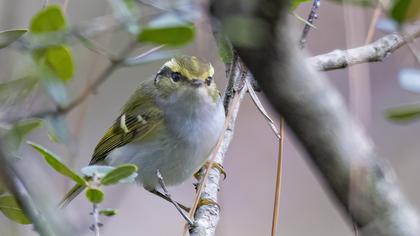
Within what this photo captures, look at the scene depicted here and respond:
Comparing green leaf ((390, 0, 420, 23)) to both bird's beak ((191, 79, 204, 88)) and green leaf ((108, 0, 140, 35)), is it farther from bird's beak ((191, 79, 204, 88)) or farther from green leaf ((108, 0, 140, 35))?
bird's beak ((191, 79, 204, 88))

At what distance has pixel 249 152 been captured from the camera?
15.3 ft

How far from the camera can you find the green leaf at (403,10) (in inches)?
28.3

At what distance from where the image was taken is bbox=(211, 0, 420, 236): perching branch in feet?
1.84

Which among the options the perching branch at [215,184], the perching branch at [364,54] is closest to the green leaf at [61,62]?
the perching branch at [215,184]

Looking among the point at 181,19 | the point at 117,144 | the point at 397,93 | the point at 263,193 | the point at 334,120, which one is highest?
the point at 397,93

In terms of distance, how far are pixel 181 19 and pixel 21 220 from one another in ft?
1.96

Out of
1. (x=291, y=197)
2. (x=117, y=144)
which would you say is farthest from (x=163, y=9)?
(x=291, y=197)

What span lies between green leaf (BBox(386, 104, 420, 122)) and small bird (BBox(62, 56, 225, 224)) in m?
1.62

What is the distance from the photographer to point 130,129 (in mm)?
2818

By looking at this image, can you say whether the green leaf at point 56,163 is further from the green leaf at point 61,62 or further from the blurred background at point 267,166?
the blurred background at point 267,166

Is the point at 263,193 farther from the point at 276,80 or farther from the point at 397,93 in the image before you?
the point at 276,80

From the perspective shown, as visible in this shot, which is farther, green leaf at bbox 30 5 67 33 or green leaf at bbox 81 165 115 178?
green leaf at bbox 81 165 115 178

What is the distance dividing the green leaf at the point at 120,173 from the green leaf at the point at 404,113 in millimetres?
436

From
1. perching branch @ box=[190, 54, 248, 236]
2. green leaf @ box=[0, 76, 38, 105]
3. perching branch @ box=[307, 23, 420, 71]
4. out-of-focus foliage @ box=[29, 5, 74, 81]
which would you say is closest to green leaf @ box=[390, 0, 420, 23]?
out-of-focus foliage @ box=[29, 5, 74, 81]
